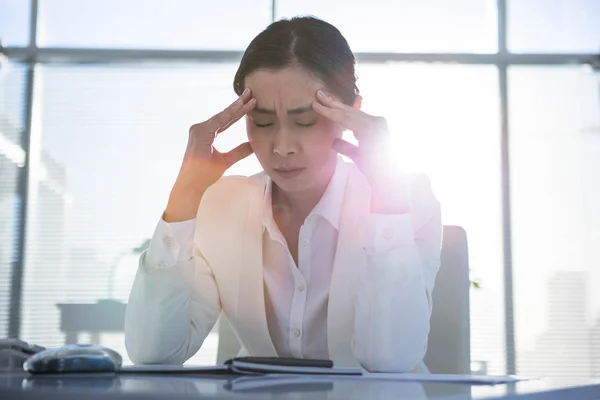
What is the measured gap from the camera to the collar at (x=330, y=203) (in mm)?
1546

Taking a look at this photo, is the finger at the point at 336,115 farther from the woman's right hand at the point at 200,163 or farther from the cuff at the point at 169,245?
the cuff at the point at 169,245

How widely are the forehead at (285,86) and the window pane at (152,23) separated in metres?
3.23

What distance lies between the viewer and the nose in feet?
4.73

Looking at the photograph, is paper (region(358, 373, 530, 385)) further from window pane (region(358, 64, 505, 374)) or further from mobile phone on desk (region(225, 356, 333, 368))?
window pane (region(358, 64, 505, 374))

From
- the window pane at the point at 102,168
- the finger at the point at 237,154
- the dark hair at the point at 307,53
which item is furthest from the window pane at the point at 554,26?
the finger at the point at 237,154

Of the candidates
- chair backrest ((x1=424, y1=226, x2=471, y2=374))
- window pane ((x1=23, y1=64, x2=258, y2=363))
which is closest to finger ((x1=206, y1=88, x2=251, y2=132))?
chair backrest ((x1=424, y1=226, x2=471, y2=374))

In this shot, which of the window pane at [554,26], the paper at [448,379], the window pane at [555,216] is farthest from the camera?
the window pane at [554,26]

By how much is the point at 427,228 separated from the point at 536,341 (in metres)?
3.32

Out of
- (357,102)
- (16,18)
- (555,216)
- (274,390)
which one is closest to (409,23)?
(555,216)

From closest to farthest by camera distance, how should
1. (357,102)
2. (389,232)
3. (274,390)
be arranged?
(274,390)
(389,232)
(357,102)

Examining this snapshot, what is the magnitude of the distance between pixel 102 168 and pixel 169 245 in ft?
11.5

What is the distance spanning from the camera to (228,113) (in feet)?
4.86

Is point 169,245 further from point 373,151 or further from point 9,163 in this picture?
point 9,163

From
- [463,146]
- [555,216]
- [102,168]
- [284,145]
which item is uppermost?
[463,146]
